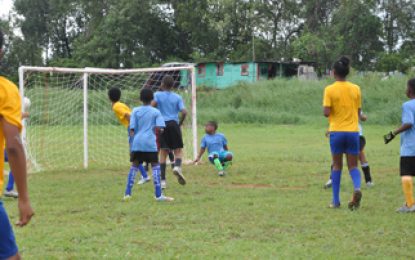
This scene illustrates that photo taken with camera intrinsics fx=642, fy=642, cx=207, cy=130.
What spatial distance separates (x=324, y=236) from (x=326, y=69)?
4463 centimetres

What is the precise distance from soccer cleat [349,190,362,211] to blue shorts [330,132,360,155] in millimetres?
497

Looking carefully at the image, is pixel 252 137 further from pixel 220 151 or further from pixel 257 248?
pixel 257 248

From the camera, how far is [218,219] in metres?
7.51

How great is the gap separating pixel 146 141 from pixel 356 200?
2924 millimetres

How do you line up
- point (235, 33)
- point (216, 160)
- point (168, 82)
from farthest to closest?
1. point (235, 33)
2. point (216, 160)
3. point (168, 82)

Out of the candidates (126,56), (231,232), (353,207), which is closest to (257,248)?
(231,232)

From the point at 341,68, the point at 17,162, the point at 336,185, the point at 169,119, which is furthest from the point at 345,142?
the point at 17,162

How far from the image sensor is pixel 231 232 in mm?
6754

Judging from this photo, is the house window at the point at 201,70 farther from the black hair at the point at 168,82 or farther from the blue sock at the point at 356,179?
the blue sock at the point at 356,179

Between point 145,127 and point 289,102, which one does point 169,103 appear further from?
point 289,102

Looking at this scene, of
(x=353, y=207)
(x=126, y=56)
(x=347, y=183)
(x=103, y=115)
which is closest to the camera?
(x=353, y=207)

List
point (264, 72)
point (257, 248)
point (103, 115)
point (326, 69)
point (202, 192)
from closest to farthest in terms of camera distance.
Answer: point (257, 248), point (202, 192), point (103, 115), point (264, 72), point (326, 69)

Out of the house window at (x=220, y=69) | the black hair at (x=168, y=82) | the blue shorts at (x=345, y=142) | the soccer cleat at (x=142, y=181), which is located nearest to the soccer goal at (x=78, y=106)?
the black hair at (x=168, y=82)

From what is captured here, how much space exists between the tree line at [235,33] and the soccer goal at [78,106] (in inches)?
1254
